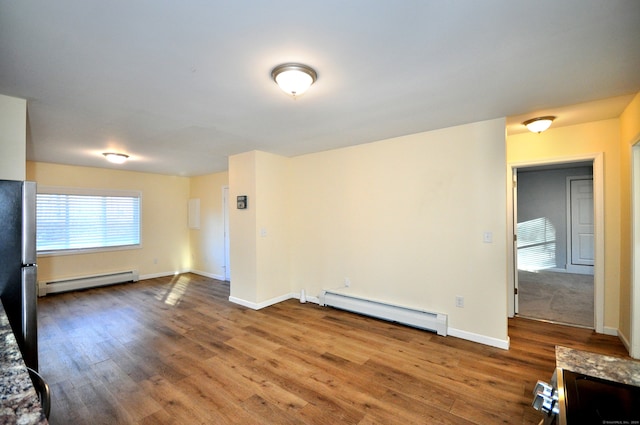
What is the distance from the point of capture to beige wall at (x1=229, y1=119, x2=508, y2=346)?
118 inches

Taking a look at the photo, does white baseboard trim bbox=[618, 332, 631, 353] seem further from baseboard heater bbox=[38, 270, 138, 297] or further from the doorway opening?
baseboard heater bbox=[38, 270, 138, 297]

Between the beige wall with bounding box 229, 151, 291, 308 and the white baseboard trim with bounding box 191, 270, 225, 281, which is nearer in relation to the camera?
the beige wall with bounding box 229, 151, 291, 308

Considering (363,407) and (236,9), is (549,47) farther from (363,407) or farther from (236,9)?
(363,407)

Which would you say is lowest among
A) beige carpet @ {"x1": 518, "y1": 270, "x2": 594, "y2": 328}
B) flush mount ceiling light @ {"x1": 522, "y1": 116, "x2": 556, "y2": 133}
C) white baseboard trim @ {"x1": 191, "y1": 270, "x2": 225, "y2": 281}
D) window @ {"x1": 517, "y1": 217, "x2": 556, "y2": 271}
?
white baseboard trim @ {"x1": 191, "y1": 270, "x2": 225, "y2": 281}

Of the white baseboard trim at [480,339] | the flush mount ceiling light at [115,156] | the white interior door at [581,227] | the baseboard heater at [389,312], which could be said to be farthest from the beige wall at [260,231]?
the white interior door at [581,227]

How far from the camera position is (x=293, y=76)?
190 centimetres

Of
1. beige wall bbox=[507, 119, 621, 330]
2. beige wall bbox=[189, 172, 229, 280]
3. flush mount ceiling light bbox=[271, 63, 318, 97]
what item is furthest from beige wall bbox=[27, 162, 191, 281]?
beige wall bbox=[507, 119, 621, 330]

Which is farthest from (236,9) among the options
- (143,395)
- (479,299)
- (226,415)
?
(479,299)

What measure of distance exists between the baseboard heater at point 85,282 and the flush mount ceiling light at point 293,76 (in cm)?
579

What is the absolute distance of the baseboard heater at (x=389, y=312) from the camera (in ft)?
10.5

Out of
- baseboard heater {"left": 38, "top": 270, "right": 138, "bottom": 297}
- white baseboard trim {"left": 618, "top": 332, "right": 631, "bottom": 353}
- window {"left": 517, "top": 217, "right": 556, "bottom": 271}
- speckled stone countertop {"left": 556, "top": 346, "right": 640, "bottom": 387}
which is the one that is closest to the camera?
speckled stone countertop {"left": 556, "top": 346, "right": 640, "bottom": 387}

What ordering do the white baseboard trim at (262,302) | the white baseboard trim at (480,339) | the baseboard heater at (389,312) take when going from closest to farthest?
the white baseboard trim at (480,339) → the baseboard heater at (389,312) → the white baseboard trim at (262,302)

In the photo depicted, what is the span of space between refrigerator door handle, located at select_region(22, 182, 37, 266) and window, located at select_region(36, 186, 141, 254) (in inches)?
152

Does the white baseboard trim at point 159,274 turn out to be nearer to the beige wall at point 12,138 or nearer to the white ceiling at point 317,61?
the white ceiling at point 317,61
